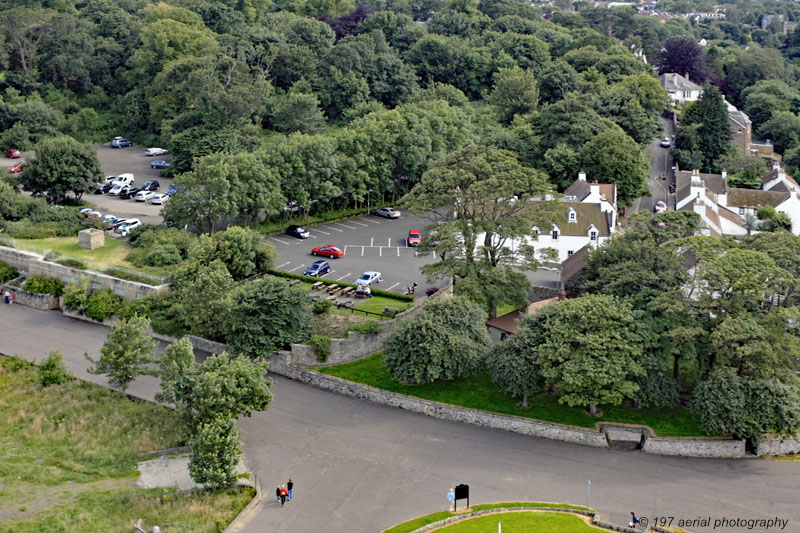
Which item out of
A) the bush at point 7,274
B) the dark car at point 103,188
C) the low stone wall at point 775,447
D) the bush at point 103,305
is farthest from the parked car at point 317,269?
the low stone wall at point 775,447

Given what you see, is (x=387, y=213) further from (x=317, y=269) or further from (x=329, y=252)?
(x=317, y=269)

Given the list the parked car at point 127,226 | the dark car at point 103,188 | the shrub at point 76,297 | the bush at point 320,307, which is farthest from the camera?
the dark car at point 103,188

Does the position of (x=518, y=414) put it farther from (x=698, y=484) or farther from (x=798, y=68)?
(x=798, y=68)

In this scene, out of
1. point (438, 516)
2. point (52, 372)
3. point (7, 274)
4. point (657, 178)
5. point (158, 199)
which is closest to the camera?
point (438, 516)

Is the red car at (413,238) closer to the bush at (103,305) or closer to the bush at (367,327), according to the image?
→ the bush at (367,327)

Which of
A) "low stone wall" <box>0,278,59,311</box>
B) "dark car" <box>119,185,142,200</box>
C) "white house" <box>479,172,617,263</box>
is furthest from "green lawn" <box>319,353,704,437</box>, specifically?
"dark car" <box>119,185,142,200</box>

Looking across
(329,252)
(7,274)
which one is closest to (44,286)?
(7,274)

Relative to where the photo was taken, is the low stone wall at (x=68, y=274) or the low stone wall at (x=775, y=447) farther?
the low stone wall at (x=68, y=274)
